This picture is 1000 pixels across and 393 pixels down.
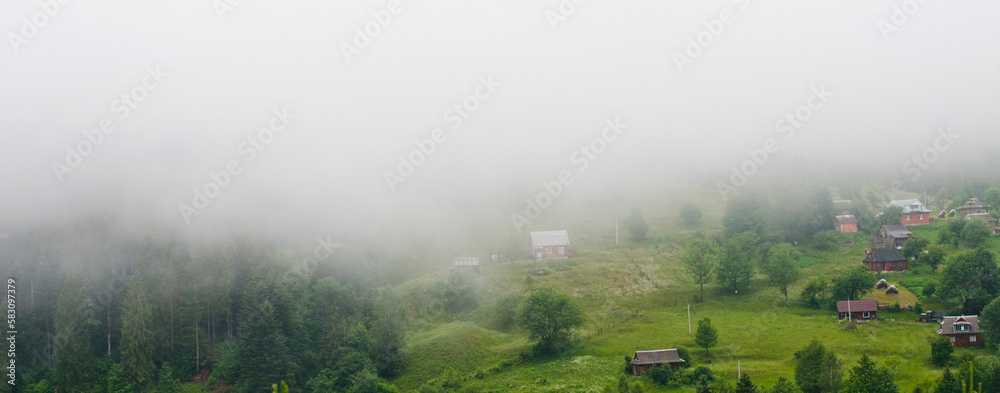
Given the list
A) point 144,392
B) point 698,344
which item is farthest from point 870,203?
point 144,392


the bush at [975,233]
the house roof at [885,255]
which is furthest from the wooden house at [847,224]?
the house roof at [885,255]

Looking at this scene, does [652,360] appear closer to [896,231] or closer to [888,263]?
[888,263]

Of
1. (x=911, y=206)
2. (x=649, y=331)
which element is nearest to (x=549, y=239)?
(x=649, y=331)

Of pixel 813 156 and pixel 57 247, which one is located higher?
pixel 813 156

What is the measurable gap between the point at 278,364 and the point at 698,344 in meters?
42.7

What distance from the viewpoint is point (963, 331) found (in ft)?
173

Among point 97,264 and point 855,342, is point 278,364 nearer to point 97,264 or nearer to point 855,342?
point 97,264

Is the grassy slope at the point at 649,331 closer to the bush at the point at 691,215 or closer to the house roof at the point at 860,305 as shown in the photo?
the house roof at the point at 860,305

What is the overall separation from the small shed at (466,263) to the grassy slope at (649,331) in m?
2.66

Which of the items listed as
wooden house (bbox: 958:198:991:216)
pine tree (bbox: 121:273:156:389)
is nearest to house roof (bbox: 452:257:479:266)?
pine tree (bbox: 121:273:156:389)

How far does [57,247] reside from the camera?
71875 millimetres

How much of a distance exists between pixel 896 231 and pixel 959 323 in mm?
34888

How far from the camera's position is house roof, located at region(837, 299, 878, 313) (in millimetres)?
60500

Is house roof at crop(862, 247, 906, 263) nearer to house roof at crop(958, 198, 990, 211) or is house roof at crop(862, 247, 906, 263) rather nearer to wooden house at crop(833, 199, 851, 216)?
wooden house at crop(833, 199, 851, 216)
